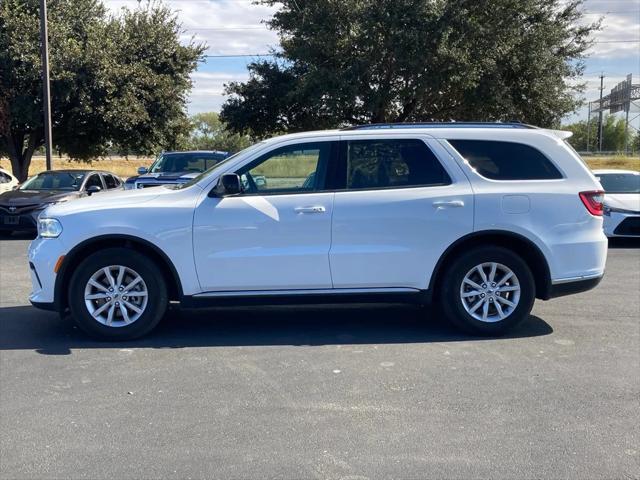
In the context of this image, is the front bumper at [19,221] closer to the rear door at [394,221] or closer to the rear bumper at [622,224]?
the rear door at [394,221]

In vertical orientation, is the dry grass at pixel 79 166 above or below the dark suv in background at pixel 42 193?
above

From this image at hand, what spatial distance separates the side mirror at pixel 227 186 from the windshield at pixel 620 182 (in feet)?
29.1

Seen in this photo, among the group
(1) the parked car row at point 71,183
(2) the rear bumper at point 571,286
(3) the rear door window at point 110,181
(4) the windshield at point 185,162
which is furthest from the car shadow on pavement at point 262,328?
(3) the rear door window at point 110,181

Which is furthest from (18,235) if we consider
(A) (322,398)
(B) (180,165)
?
(A) (322,398)

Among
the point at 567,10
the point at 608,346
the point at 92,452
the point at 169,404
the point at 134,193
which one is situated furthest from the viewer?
the point at 567,10

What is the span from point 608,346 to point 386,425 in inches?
108

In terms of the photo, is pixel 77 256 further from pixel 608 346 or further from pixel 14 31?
pixel 14 31

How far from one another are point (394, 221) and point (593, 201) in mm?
1858

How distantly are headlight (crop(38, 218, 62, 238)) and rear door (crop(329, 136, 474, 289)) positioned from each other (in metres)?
2.43

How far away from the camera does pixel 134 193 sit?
641 centimetres

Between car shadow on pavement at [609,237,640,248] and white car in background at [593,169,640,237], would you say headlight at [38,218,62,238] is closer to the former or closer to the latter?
→ white car in background at [593,169,640,237]

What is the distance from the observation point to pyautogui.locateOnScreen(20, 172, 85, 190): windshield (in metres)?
15.1

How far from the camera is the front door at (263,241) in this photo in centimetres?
605

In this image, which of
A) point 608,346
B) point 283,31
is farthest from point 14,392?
point 283,31
